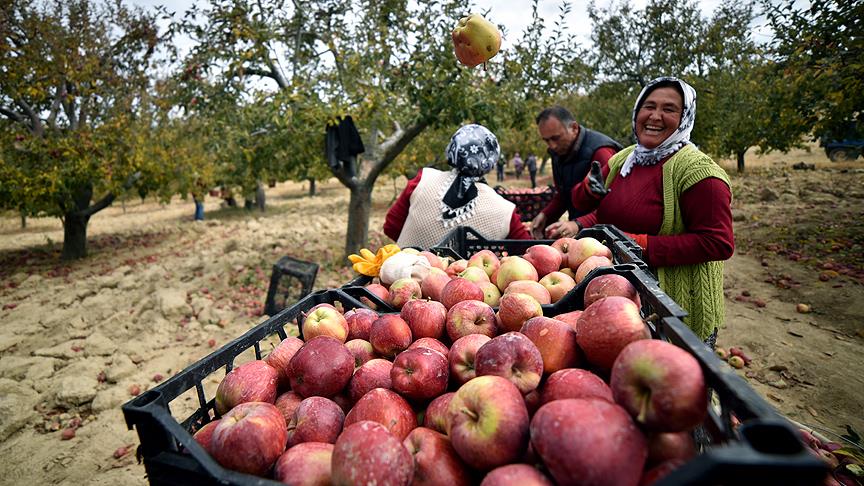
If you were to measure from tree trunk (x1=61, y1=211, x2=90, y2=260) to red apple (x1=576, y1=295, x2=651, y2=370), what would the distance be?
532 inches

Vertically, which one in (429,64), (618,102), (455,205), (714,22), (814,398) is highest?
(714,22)

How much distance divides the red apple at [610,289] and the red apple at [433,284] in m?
0.79

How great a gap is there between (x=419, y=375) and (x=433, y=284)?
0.87 m

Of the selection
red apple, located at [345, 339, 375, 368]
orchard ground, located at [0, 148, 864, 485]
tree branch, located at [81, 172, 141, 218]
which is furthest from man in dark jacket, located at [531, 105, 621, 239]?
tree branch, located at [81, 172, 141, 218]

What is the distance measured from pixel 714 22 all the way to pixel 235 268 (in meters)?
19.8

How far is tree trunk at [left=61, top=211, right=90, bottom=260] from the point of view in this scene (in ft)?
36.5

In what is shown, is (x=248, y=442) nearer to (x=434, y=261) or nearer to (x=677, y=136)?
(x=434, y=261)

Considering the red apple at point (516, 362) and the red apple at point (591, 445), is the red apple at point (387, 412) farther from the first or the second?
the red apple at point (591, 445)

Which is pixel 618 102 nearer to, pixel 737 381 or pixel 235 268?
pixel 235 268

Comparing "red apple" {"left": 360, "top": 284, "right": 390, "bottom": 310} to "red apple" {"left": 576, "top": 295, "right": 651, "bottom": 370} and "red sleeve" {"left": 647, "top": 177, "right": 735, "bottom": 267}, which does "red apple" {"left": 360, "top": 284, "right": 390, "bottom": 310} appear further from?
"red sleeve" {"left": 647, "top": 177, "right": 735, "bottom": 267}

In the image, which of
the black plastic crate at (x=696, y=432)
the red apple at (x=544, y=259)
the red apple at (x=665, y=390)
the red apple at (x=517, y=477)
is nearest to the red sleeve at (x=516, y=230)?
the red apple at (x=544, y=259)

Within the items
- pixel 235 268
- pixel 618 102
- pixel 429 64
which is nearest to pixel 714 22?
pixel 618 102

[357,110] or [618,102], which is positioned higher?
[618,102]

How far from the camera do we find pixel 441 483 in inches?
45.9
